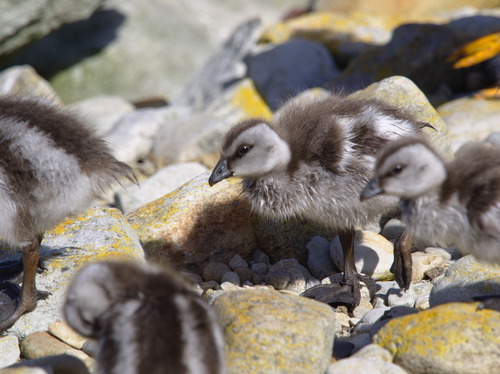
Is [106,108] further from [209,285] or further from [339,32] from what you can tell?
[209,285]

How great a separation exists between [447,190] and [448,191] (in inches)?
0.4

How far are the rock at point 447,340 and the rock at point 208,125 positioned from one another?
16.3ft

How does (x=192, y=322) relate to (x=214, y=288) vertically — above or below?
above

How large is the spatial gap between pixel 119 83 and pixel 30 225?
28.4ft

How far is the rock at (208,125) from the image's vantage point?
8828 mm

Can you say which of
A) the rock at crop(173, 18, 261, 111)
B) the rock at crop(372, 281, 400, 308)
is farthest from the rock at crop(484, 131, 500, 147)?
the rock at crop(173, 18, 261, 111)

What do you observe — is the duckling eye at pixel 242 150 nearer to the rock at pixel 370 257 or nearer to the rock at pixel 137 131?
the rock at pixel 370 257

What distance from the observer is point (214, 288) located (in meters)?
5.27

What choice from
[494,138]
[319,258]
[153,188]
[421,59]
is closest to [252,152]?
[319,258]

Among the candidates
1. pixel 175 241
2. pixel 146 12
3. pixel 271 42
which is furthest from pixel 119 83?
pixel 175 241

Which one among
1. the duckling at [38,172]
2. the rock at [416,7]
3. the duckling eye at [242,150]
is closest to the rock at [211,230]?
the duckling eye at [242,150]

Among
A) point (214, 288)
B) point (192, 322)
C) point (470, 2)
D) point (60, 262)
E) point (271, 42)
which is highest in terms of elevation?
point (192, 322)

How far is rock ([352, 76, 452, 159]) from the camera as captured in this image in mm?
5957

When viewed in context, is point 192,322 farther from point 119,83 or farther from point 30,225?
point 119,83
